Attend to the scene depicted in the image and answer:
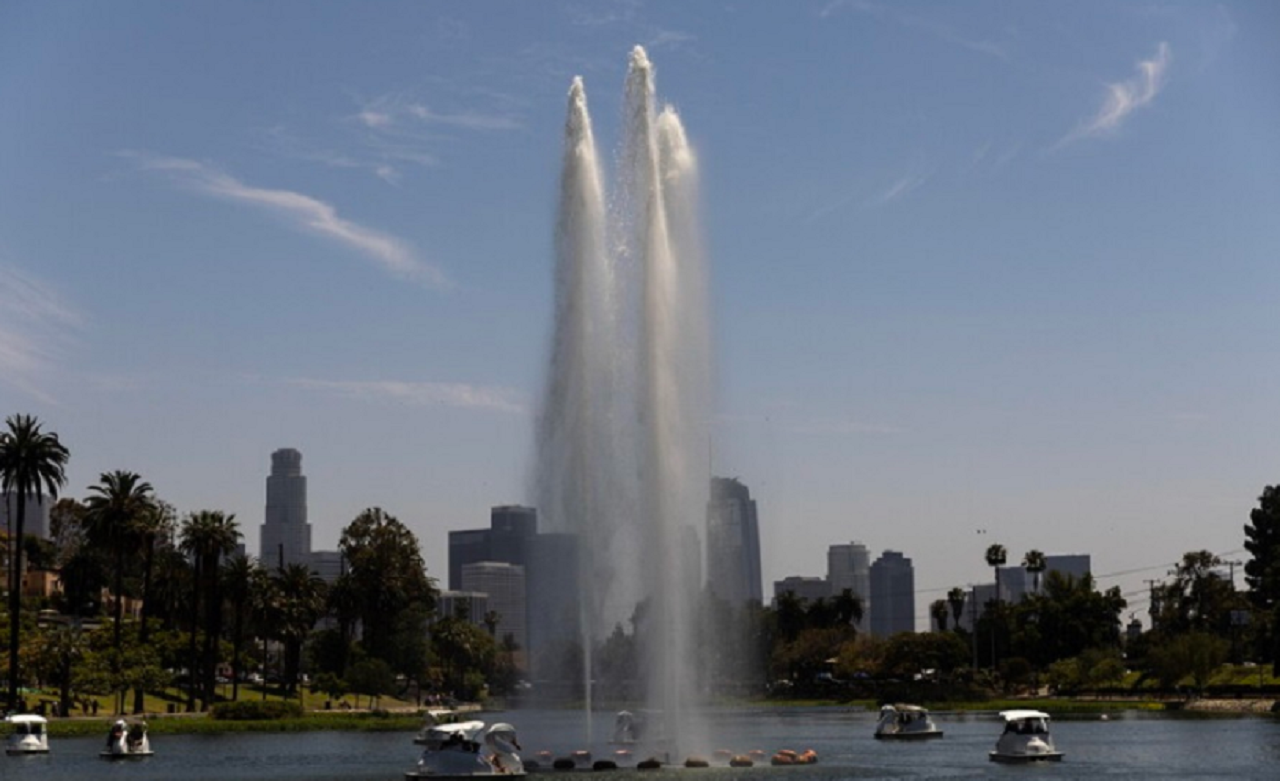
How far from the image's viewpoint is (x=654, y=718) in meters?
75.6

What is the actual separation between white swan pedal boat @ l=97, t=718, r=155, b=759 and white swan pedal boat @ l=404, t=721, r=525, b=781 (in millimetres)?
27648

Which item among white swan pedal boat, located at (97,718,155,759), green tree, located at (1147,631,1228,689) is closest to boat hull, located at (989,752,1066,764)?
white swan pedal boat, located at (97,718,155,759)

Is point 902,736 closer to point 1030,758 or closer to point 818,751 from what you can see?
point 818,751

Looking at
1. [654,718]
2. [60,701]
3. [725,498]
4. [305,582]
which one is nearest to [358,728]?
[60,701]

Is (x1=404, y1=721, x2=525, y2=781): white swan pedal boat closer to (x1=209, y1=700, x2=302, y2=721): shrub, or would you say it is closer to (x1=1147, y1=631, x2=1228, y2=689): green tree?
(x1=209, y1=700, x2=302, y2=721): shrub

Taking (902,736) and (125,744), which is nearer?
(125,744)

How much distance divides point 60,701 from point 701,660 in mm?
79380

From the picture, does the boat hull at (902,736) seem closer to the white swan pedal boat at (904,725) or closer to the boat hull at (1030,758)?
the white swan pedal boat at (904,725)

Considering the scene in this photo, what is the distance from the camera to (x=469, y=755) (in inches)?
2891

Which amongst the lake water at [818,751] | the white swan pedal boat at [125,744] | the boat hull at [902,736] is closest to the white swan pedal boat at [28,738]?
the lake water at [818,751]

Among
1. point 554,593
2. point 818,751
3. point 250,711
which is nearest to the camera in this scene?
point 554,593

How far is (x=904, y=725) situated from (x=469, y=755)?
5345 centimetres

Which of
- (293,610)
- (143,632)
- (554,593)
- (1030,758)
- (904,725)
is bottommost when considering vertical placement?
(1030,758)

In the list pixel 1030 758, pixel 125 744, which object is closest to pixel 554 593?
pixel 1030 758
